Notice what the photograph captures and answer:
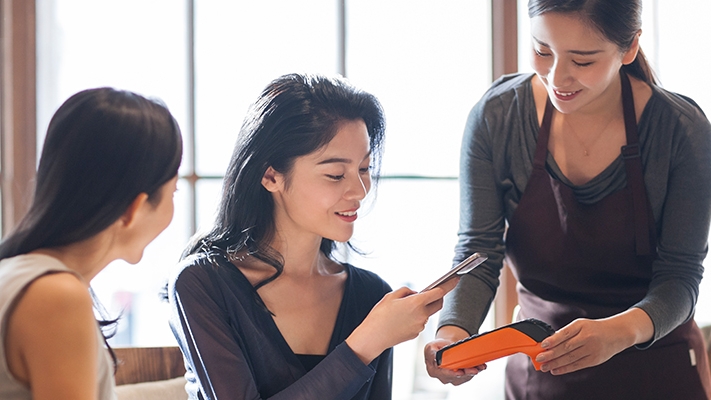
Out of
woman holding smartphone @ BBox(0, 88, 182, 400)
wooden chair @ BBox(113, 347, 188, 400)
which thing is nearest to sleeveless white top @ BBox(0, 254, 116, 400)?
woman holding smartphone @ BBox(0, 88, 182, 400)

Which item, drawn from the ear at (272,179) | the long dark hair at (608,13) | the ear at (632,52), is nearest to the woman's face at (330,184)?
the ear at (272,179)

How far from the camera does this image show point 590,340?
1333 mm

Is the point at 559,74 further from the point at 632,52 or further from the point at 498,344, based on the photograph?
the point at 498,344

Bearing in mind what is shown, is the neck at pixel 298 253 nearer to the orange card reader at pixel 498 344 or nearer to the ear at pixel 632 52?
the orange card reader at pixel 498 344

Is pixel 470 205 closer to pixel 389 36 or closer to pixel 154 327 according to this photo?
pixel 389 36

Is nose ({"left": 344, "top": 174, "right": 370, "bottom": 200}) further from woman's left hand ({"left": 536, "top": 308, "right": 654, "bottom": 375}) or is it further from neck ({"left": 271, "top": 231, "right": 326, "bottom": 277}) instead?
woman's left hand ({"left": 536, "top": 308, "right": 654, "bottom": 375})

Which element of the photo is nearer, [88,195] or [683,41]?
[88,195]

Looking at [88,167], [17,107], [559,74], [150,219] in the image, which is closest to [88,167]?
[88,167]

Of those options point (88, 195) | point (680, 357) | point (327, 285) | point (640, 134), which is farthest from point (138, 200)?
point (680, 357)

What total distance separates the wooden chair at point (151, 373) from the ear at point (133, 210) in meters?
0.83

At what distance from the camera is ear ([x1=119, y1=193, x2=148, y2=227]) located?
1.04 meters

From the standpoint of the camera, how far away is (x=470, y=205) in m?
1.61

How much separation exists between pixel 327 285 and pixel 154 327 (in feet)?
3.24

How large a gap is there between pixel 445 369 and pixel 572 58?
62cm
